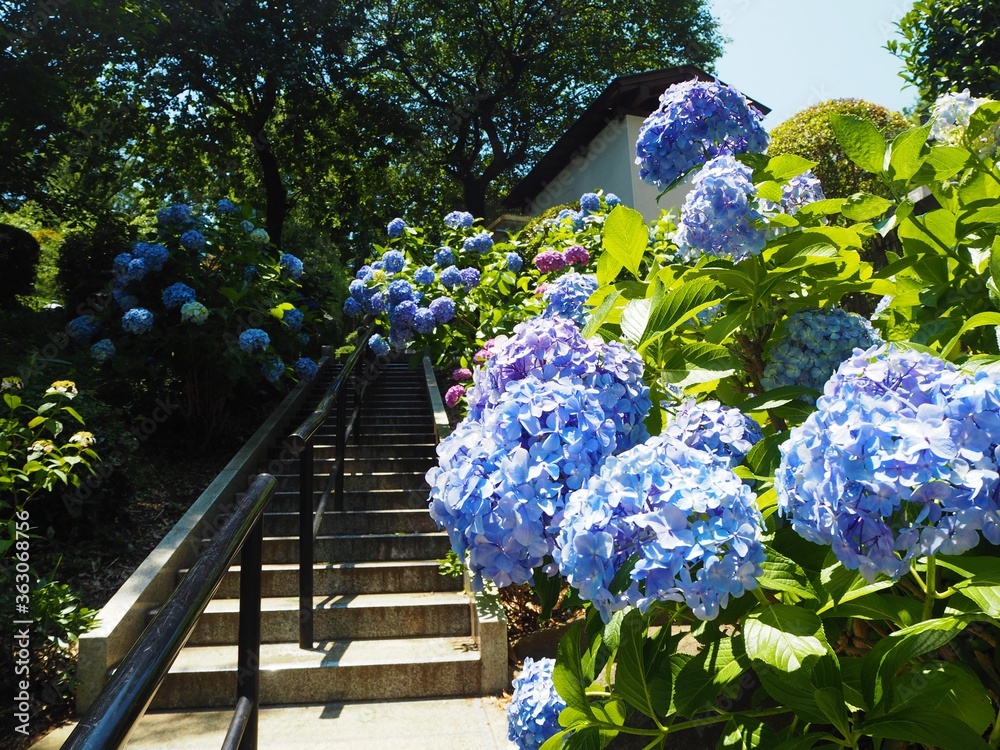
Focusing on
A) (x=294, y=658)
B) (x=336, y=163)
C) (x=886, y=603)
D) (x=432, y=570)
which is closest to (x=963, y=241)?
(x=886, y=603)

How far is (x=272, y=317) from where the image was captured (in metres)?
7.13

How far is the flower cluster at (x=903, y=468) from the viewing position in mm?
776

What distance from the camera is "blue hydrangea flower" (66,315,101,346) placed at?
6340 millimetres

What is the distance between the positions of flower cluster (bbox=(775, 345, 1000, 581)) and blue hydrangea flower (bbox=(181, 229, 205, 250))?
680 cm

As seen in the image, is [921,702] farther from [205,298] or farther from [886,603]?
[205,298]

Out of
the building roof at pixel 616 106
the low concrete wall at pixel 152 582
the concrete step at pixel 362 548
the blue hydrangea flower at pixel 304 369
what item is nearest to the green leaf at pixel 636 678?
the low concrete wall at pixel 152 582

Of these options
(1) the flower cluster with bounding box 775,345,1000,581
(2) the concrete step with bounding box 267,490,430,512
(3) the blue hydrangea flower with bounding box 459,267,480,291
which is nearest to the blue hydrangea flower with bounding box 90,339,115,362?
(2) the concrete step with bounding box 267,490,430,512

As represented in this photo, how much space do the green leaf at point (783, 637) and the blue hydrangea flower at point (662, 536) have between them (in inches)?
3.9

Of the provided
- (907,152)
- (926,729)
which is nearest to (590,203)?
(907,152)

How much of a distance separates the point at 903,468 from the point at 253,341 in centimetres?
615

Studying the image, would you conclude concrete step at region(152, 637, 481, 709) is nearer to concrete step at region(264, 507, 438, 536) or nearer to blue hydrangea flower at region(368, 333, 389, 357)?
concrete step at region(264, 507, 438, 536)

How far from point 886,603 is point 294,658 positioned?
319cm

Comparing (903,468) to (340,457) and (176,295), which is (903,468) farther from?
(176,295)

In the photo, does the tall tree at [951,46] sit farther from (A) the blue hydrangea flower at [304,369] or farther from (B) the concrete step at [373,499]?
(A) the blue hydrangea flower at [304,369]
